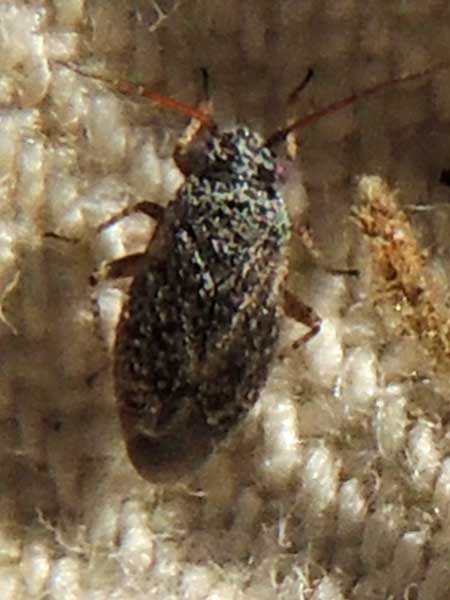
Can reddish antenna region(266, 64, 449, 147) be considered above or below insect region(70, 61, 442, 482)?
above

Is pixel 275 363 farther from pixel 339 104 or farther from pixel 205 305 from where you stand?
pixel 339 104

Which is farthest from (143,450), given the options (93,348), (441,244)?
(441,244)

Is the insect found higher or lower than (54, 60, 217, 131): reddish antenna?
lower

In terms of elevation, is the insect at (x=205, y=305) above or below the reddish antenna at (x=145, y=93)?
below

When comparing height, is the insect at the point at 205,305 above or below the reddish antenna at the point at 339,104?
below

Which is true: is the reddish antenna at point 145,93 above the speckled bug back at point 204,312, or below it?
above
